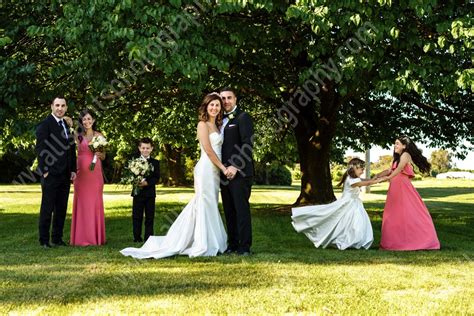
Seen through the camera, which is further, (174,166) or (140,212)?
(174,166)

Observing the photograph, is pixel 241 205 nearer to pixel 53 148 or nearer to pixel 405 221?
pixel 53 148

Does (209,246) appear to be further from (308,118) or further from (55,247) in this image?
(308,118)

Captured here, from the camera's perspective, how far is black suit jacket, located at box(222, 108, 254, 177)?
27.8 ft

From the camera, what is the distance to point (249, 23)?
43.5ft

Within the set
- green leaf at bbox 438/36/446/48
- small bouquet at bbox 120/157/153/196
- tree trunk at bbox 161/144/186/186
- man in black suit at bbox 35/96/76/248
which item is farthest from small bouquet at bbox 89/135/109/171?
tree trunk at bbox 161/144/186/186

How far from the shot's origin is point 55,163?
9953mm

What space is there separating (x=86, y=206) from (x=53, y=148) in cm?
143

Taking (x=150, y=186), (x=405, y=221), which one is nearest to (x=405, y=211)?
(x=405, y=221)

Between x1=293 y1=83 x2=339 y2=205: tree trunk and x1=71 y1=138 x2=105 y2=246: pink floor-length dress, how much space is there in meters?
10.9

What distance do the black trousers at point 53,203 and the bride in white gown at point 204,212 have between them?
2.09 metres

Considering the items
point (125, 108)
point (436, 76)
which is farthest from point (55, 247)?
point (125, 108)

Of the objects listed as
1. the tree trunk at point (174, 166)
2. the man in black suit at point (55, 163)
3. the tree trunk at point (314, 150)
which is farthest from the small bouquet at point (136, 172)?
the tree trunk at point (174, 166)

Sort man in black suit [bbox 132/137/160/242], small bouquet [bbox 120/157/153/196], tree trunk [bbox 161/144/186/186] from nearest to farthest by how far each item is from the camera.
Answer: small bouquet [bbox 120/157/153/196] < man in black suit [bbox 132/137/160/242] < tree trunk [bbox 161/144/186/186]

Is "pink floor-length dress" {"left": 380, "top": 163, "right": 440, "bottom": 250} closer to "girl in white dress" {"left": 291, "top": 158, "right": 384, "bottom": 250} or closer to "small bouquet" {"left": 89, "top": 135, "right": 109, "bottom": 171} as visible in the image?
"girl in white dress" {"left": 291, "top": 158, "right": 384, "bottom": 250}
